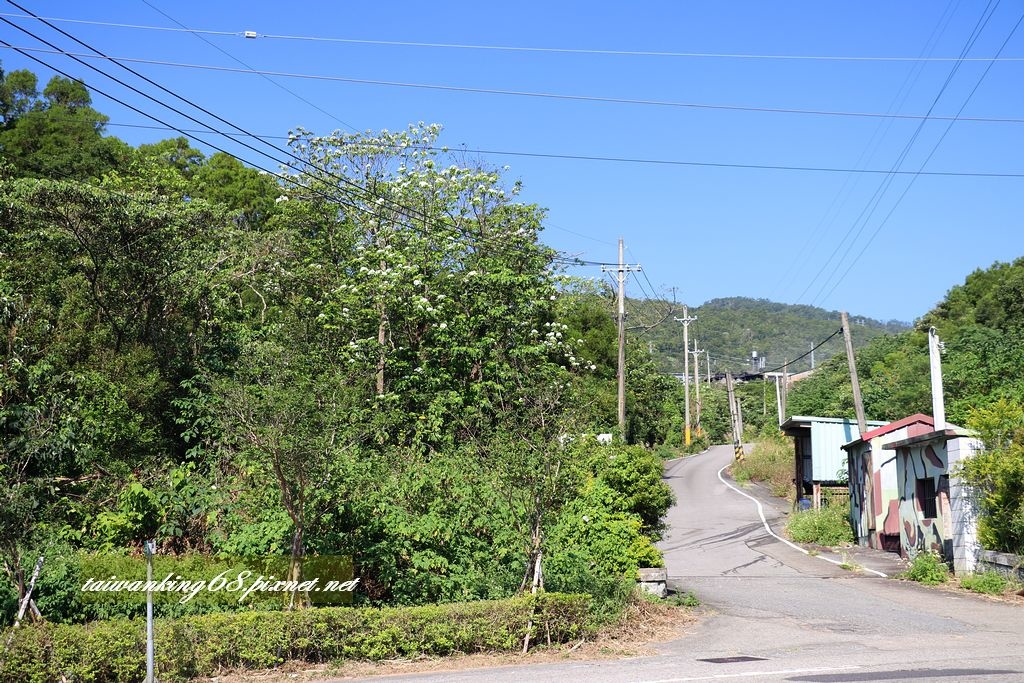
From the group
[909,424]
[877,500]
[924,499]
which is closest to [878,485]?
[877,500]

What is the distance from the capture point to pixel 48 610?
11844 millimetres

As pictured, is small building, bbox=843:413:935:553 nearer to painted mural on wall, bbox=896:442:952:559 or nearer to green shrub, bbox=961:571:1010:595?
painted mural on wall, bbox=896:442:952:559

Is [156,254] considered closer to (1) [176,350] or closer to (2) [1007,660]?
(1) [176,350]

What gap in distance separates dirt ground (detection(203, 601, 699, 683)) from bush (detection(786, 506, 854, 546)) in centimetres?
1477

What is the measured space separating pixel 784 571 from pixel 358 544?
1175 cm

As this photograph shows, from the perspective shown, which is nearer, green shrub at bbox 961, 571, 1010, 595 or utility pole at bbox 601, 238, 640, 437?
green shrub at bbox 961, 571, 1010, 595

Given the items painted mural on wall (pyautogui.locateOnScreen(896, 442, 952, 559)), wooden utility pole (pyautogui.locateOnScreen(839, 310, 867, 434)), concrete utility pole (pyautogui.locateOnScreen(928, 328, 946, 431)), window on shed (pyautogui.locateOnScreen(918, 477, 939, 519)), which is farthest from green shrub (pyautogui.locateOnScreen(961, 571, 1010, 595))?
wooden utility pole (pyautogui.locateOnScreen(839, 310, 867, 434))

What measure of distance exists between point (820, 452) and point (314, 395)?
1045 inches

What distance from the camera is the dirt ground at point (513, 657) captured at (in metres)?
10.8

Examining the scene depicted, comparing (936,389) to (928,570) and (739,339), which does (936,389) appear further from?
(739,339)

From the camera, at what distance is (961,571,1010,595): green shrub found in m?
16.7

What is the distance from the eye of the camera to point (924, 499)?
21234 mm

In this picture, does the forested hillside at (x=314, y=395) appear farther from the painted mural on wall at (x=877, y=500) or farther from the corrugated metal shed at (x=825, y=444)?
the corrugated metal shed at (x=825, y=444)

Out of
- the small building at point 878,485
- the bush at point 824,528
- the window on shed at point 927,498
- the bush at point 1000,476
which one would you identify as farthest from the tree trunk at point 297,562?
the bush at point 824,528
